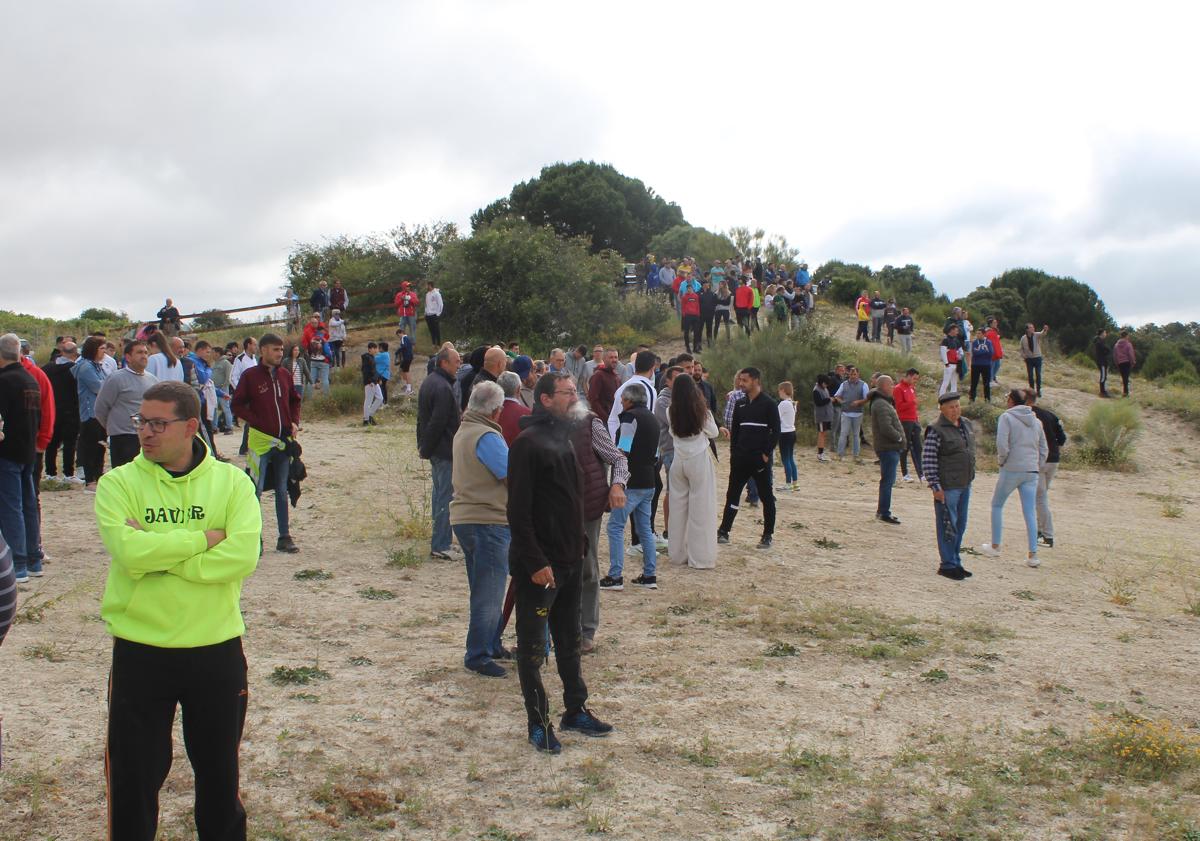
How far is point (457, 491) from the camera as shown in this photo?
238 inches

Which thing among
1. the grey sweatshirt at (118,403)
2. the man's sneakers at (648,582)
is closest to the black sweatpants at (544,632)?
the man's sneakers at (648,582)

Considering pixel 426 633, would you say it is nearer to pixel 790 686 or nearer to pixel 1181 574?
pixel 790 686

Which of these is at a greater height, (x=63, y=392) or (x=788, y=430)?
(x=63, y=392)

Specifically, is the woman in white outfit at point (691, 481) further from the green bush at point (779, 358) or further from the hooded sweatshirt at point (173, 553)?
the green bush at point (779, 358)

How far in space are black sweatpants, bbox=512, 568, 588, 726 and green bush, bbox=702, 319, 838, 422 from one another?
56.5 feet

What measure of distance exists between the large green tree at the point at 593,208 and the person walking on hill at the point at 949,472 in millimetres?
44313

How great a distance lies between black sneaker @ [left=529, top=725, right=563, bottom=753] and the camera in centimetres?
514

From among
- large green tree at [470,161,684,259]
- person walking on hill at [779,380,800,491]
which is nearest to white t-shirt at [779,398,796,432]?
person walking on hill at [779,380,800,491]

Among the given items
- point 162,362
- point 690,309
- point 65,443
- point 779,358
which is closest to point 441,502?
point 162,362

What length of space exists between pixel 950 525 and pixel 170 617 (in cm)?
847

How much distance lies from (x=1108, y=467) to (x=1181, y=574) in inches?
379

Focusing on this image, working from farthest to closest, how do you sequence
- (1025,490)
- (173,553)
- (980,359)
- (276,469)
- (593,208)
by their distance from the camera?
(593,208) → (980,359) → (1025,490) → (276,469) → (173,553)

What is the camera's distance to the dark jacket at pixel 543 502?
4953mm

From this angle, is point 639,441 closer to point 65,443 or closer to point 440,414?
point 440,414
